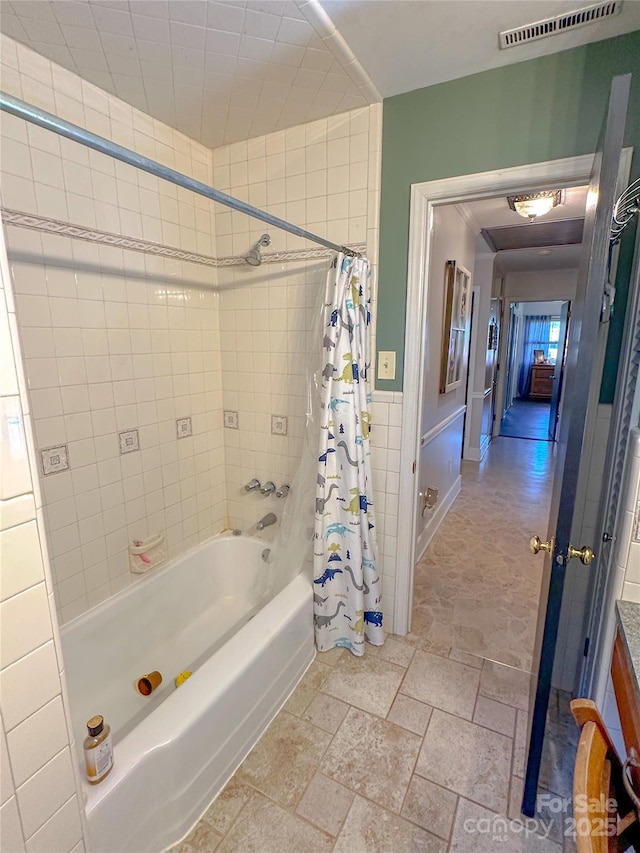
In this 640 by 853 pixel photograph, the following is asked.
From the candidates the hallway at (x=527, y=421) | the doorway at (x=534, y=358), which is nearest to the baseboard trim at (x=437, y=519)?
the hallway at (x=527, y=421)

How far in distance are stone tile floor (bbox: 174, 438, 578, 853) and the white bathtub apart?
0.40 feet

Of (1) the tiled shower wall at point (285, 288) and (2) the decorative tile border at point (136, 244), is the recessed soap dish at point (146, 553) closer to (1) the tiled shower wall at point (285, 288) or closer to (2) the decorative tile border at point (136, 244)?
(1) the tiled shower wall at point (285, 288)

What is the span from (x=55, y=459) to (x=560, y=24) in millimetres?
2273

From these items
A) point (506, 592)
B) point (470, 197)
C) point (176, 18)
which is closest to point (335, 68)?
point (176, 18)

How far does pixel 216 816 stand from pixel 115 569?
3.27 feet

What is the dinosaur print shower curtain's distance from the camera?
170 cm

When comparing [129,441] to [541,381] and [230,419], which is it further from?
[541,381]

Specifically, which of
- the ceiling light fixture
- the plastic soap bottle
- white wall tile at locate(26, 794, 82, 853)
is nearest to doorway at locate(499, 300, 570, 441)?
the ceiling light fixture

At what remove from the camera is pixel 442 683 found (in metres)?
1.77

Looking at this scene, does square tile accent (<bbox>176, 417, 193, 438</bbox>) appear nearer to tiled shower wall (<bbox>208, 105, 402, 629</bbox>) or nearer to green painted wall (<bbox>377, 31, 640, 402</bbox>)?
tiled shower wall (<bbox>208, 105, 402, 629</bbox>)

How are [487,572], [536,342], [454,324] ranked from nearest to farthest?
[487,572], [454,324], [536,342]

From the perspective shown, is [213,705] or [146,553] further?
[146,553]

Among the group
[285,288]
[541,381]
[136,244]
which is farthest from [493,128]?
[541,381]

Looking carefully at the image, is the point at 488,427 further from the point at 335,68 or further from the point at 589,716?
the point at 589,716
